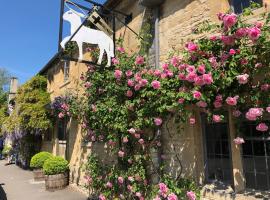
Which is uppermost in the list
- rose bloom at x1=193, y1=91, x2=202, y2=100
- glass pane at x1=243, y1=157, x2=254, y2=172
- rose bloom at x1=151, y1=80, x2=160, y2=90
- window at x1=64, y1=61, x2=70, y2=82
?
window at x1=64, y1=61, x2=70, y2=82

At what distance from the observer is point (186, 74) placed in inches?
189

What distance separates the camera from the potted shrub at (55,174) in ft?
31.7

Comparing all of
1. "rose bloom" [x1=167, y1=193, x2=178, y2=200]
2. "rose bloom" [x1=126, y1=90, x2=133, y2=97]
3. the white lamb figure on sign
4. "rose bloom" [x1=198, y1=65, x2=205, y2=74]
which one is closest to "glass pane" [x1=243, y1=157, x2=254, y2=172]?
"rose bloom" [x1=167, y1=193, x2=178, y2=200]

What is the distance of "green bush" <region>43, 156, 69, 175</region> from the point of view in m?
9.73

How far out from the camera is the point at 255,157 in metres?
4.70

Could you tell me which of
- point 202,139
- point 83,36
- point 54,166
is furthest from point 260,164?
point 54,166

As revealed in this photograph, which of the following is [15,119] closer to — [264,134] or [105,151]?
[105,151]

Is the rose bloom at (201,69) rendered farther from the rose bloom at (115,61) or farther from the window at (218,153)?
the rose bloom at (115,61)

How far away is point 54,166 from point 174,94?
653cm

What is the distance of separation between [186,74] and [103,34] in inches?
118

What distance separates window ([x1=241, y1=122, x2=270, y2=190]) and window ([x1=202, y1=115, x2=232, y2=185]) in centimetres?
36

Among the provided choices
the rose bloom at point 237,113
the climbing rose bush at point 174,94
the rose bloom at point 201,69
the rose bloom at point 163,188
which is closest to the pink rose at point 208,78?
the climbing rose bush at point 174,94

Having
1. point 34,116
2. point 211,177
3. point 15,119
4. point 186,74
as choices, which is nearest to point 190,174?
point 211,177

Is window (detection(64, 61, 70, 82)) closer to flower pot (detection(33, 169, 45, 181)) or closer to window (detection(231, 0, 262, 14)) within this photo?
flower pot (detection(33, 169, 45, 181))
